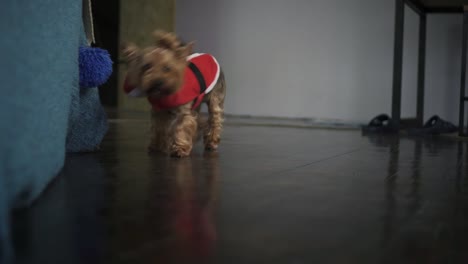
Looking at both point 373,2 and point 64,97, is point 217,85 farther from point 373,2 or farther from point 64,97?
point 373,2

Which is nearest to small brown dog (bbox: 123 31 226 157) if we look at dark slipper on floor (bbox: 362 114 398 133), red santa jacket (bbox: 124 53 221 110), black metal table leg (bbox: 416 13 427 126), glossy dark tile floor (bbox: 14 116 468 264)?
red santa jacket (bbox: 124 53 221 110)

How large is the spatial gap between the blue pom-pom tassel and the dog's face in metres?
0.08

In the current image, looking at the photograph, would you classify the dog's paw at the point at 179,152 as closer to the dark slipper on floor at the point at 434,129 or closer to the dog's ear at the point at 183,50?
the dog's ear at the point at 183,50

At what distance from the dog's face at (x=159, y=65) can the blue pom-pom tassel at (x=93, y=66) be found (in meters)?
0.08

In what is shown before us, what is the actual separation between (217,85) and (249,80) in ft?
12.5

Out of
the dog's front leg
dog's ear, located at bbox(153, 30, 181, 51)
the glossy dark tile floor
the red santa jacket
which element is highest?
dog's ear, located at bbox(153, 30, 181, 51)

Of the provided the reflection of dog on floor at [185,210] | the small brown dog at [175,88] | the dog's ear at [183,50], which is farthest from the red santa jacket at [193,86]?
the reflection of dog on floor at [185,210]

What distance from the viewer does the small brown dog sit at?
2.08 m

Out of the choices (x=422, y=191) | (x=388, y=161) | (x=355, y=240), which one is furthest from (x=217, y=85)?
(x=355, y=240)

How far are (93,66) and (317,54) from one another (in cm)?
417

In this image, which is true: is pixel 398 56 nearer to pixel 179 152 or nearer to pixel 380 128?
pixel 380 128

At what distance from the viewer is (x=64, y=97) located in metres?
1.56

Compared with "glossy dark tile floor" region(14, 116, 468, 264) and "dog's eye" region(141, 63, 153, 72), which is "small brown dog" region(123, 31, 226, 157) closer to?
"dog's eye" region(141, 63, 153, 72)

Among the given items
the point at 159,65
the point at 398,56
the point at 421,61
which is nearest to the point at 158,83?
the point at 159,65
